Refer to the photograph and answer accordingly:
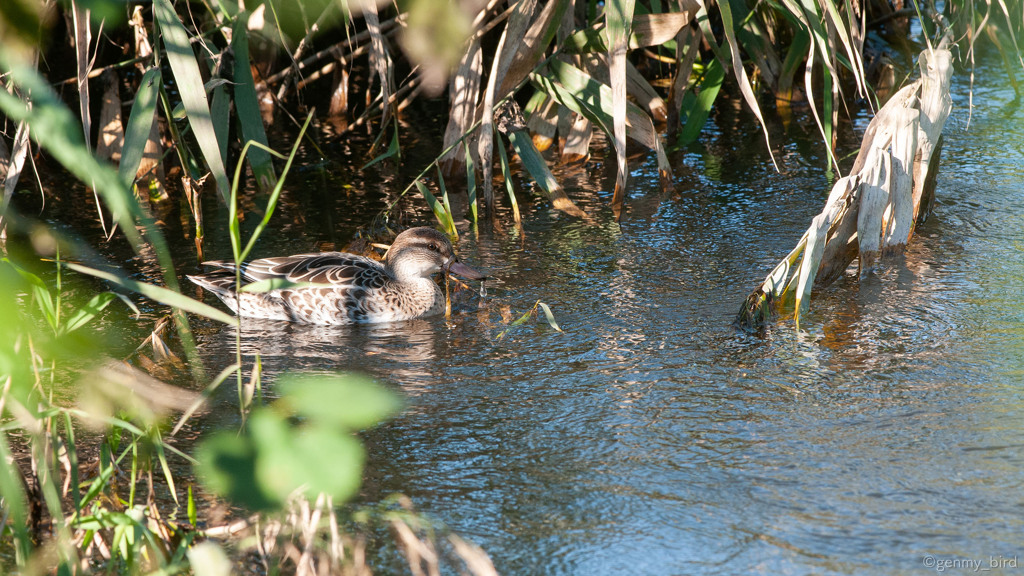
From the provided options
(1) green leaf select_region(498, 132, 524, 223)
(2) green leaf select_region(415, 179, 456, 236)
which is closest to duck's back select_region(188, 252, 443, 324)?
(2) green leaf select_region(415, 179, 456, 236)

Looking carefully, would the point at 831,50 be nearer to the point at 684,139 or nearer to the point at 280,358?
the point at 684,139

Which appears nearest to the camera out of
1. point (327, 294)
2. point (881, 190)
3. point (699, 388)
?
point (699, 388)

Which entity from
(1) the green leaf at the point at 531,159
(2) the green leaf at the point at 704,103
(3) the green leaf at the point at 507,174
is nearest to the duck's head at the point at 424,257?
(3) the green leaf at the point at 507,174

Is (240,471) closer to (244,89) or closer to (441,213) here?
(441,213)

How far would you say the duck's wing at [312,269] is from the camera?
5.51 meters

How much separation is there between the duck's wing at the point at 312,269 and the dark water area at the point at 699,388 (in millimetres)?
314

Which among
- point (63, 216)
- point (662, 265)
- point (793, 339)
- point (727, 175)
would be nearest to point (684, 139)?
point (727, 175)

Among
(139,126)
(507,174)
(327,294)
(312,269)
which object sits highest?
(139,126)

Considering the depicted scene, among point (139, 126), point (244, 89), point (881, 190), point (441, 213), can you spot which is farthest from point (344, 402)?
point (244, 89)

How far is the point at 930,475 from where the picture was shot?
3.40 metres

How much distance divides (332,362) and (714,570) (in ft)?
8.38

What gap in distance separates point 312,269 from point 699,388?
2.49 m

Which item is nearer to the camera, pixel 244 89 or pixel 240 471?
pixel 240 471

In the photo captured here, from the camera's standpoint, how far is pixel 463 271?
5.58m
